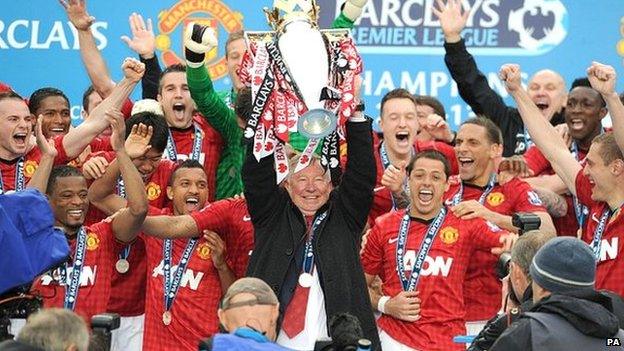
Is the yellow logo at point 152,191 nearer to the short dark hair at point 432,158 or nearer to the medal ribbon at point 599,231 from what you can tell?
the short dark hair at point 432,158

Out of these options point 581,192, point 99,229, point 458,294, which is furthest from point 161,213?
point 581,192

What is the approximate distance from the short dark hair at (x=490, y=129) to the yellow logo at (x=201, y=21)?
8.27ft

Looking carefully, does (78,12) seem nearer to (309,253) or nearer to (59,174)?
(59,174)

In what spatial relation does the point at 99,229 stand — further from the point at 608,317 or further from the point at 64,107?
the point at 608,317

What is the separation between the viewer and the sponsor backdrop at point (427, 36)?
10602mm

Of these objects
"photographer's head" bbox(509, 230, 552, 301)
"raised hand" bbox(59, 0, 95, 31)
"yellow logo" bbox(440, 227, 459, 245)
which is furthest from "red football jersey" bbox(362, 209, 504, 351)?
"raised hand" bbox(59, 0, 95, 31)

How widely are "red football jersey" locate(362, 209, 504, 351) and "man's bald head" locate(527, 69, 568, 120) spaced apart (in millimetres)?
1836

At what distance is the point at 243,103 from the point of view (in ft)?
29.2

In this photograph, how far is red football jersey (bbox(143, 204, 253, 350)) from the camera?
27.7 feet

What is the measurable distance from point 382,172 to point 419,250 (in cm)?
94

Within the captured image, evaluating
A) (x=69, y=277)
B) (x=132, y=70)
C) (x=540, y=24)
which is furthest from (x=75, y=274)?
(x=540, y=24)

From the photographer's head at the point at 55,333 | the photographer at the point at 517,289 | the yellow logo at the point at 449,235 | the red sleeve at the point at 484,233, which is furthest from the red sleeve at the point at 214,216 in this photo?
the photographer's head at the point at 55,333

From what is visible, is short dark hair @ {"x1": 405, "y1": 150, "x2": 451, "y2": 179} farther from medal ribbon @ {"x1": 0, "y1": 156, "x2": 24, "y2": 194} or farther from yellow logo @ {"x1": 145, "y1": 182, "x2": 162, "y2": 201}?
medal ribbon @ {"x1": 0, "y1": 156, "x2": 24, "y2": 194}

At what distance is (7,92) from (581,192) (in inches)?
120
